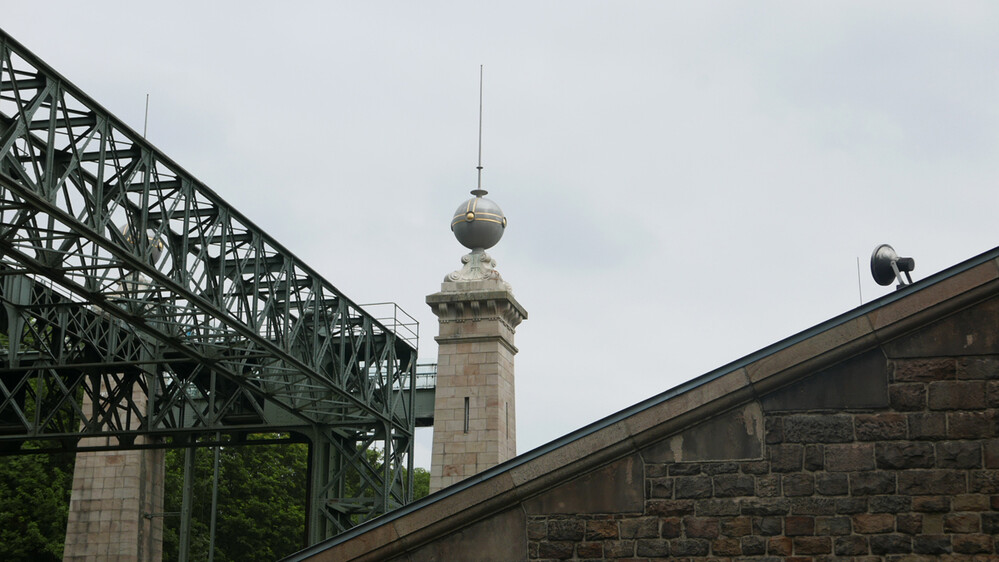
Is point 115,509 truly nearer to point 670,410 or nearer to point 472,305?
point 472,305

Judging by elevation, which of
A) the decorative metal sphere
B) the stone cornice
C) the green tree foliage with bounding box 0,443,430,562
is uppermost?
the decorative metal sphere

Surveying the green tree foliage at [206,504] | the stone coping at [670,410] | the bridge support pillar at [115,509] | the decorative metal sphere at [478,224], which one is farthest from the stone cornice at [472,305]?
the green tree foliage at [206,504]

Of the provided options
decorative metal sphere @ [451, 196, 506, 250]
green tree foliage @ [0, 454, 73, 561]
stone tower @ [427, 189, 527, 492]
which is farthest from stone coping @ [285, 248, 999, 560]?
green tree foliage @ [0, 454, 73, 561]

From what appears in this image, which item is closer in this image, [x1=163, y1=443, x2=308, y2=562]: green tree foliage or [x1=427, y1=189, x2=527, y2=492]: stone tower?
[x1=427, y1=189, x2=527, y2=492]: stone tower

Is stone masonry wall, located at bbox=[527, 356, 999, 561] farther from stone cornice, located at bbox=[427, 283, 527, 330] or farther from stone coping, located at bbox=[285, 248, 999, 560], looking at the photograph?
stone cornice, located at bbox=[427, 283, 527, 330]

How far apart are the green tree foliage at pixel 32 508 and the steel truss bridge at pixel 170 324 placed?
29.7 feet

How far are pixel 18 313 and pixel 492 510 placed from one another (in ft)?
54.8

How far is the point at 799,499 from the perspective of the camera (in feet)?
40.7

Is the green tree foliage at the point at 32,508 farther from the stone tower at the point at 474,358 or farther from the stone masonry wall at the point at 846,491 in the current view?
the stone masonry wall at the point at 846,491

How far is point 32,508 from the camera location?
145ft

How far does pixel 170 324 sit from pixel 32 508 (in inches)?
942

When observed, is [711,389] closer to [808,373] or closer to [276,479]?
[808,373]

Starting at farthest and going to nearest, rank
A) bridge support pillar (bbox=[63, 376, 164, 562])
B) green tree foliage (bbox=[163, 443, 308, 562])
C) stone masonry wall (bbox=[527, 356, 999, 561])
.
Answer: green tree foliage (bbox=[163, 443, 308, 562])
bridge support pillar (bbox=[63, 376, 164, 562])
stone masonry wall (bbox=[527, 356, 999, 561])

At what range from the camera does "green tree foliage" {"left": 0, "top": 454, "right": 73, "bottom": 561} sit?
140 feet
